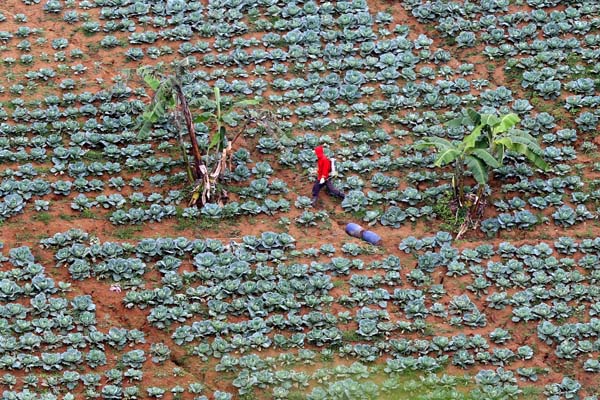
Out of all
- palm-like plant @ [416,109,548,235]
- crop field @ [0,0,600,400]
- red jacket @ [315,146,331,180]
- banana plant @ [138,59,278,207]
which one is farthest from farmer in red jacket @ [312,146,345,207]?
palm-like plant @ [416,109,548,235]

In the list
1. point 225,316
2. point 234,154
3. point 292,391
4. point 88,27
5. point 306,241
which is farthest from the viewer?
point 88,27

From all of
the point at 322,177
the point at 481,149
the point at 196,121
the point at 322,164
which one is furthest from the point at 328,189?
the point at 481,149

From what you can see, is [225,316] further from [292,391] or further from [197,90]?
[197,90]

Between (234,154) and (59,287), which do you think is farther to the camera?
(234,154)

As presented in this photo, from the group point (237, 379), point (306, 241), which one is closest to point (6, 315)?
point (237, 379)

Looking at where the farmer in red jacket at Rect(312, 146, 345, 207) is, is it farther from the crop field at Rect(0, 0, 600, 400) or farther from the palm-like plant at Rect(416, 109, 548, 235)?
the palm-like plant at Rect(416, 109, 548, 235)

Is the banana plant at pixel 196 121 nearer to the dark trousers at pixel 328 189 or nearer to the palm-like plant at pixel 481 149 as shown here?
the dark trousers at pixel 328 189

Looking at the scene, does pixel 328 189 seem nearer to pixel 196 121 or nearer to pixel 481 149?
pixel 196 121
